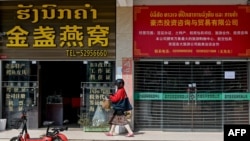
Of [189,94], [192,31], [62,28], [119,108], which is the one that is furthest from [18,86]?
[192,31]

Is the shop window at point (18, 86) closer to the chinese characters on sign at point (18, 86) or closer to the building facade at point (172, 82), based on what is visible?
the chinese characters on sign at point (18, 86)

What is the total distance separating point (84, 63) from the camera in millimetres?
12672

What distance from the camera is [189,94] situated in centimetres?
1241

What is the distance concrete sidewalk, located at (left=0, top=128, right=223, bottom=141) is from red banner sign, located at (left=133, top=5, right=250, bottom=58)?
7.23ft

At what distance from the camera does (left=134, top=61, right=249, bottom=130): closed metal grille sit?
12367mm

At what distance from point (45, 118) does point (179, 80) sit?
14.0 ft

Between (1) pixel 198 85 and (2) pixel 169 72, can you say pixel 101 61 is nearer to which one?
(2) pixel 169 72

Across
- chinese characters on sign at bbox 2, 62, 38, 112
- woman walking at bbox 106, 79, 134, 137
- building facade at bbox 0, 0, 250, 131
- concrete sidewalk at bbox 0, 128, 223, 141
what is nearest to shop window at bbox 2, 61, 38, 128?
chinese characters on sign at bbox 2, 62, 38, 112

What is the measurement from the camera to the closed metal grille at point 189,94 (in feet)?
40.6

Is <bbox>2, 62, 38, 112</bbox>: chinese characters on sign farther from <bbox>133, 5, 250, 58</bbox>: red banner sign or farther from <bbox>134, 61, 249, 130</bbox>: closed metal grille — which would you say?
<bbox>133, 5, 250, 58</bbox>: red banner sign

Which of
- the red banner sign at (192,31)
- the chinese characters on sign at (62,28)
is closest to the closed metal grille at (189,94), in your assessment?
the red banner sign at (192,31)

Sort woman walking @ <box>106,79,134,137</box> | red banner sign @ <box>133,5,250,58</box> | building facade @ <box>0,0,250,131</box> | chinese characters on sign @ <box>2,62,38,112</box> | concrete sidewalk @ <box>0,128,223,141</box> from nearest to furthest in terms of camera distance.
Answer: concrete sidewalk @ <box>0,128,223,141</box> → woman walking @ <box>106,79,134,137</box> → red banner sign @ <box>133,5,250,58</box> → building facade @ <box>0,0,250,131</box> → chinese characters on sign @ <box>2,62,38,112</box>

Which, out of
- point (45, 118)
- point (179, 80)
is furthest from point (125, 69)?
point (45, 118)

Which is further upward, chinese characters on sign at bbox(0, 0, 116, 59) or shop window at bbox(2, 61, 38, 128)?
chinese characters on sign at bbox(0, 0, 116, 59)
